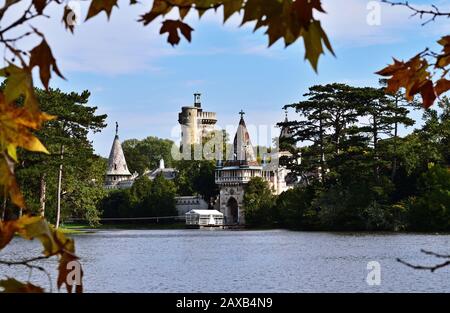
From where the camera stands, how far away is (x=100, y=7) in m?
1.59

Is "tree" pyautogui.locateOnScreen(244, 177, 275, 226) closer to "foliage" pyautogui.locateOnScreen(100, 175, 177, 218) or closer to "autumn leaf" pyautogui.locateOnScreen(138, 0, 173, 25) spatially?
"foliage" pyautogui.locateOnScreen(100, 175, 177, 218)

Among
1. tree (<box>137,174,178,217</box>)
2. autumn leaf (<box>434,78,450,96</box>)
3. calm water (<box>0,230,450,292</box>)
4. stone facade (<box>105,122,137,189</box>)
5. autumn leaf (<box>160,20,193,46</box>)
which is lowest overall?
calm water (<box>0,230,450,292</box>)

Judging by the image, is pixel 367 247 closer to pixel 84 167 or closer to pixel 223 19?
pixel 84 167

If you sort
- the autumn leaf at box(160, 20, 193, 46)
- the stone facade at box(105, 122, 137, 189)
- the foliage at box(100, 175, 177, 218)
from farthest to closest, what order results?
the stone facade at box(105, 122, 137, 189) < the foliage at box(100, 175, 177, 218) < the autumn leaf at box(160, 20, 193, 46)

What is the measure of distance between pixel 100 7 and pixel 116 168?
81963 millimetres

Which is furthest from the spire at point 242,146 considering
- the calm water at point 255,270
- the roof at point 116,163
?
the calm water at point 255,270

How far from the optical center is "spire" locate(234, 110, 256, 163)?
65.2 meters

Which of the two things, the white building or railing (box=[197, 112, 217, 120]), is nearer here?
the white building

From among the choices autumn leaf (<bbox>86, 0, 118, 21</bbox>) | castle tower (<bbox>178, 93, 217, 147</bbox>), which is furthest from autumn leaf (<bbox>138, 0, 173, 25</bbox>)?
castle tower (<bbox>178, 93, 217, 147</bbox>)

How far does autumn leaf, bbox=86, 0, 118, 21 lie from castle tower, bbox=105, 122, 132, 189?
262 feet

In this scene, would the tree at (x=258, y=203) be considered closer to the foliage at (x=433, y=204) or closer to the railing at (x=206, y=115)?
the foliage at (x=433, y=204)

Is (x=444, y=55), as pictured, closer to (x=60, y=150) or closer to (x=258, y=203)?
(x=60, y=150)

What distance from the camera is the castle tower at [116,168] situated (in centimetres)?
8162

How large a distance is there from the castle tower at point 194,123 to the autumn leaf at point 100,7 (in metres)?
89.3
